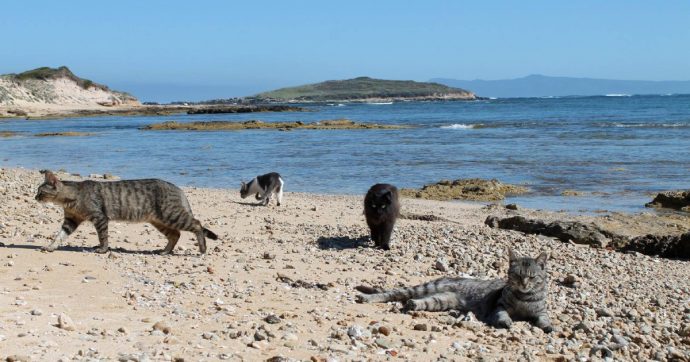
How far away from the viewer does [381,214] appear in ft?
37.2

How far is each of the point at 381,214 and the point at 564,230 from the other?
3709mm

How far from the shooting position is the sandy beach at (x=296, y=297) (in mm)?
6328

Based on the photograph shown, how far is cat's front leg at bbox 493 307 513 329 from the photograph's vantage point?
7.46m

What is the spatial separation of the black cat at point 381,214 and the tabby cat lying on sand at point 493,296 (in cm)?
294

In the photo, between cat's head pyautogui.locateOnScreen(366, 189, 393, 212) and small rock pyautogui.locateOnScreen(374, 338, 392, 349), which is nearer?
small rock pyautogui.locateOnScreen(374, 338, 392, 349)

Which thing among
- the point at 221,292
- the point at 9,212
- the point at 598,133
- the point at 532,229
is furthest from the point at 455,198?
the point at 598,133

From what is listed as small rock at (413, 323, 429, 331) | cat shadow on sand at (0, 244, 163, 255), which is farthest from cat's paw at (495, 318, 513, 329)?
cat shadow on sand at (0, 244, 163, 255)

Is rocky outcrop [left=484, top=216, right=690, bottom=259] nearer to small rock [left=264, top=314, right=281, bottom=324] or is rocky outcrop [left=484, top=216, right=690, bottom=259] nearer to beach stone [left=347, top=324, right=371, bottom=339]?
beach stone [left=347, top=324, right=371, bottom=339]

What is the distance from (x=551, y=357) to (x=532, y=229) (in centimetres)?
707

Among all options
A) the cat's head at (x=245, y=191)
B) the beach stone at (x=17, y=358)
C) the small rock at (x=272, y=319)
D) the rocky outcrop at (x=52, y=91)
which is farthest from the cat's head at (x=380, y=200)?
the rocky outcrop at (x=52, y=91)

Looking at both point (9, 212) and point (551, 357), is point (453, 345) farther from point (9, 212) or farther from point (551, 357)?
point (9, 212)

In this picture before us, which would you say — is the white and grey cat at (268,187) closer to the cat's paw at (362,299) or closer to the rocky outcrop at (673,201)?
the rocky outcrop at (673,201)

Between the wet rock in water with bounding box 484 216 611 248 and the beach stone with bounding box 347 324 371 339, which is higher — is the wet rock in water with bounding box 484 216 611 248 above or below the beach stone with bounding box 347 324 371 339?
below

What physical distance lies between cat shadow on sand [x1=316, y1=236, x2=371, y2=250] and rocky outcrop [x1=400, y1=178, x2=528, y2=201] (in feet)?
26.2
